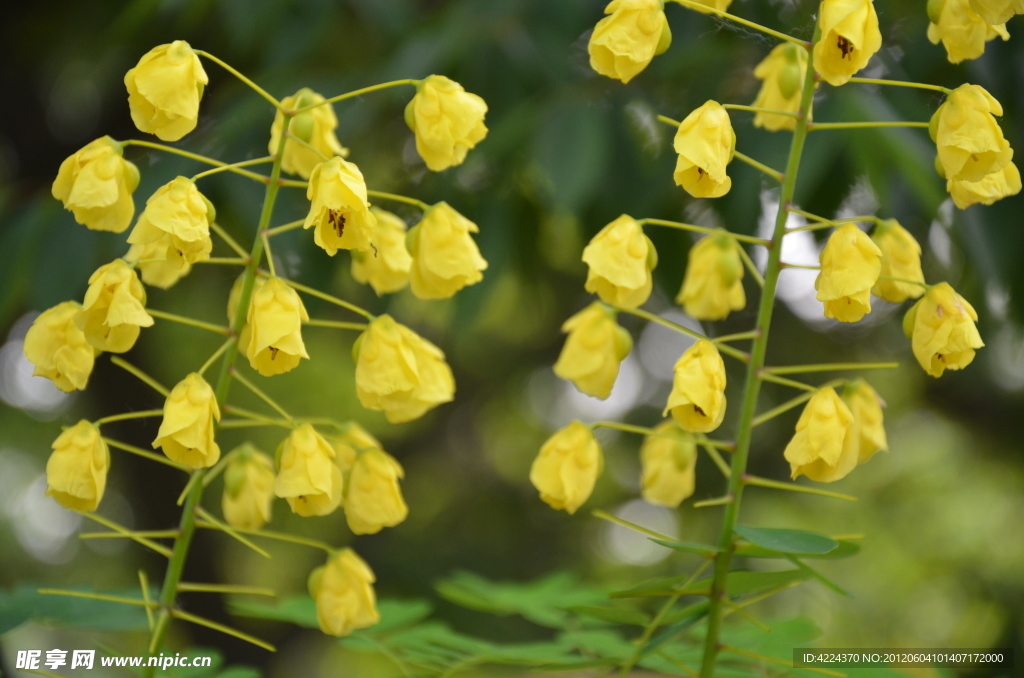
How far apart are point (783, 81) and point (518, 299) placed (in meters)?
2.62

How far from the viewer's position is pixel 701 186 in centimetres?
90

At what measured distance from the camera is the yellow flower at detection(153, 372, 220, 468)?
2.79 ft

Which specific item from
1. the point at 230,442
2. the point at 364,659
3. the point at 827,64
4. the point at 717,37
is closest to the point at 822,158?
the point at 717,37

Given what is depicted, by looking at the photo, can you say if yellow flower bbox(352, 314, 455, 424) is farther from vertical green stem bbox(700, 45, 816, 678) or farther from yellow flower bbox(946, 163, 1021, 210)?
yellow flower bbox(946, 163, 1021, 210)

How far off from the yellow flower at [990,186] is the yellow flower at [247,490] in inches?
35.9

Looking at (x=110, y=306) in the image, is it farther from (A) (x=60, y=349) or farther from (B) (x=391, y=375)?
(B) (x=391, y=375)

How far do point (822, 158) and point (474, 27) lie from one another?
0.79 metres

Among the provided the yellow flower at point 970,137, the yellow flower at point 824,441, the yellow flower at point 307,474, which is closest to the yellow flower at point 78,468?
the yellow flower at point 307,474

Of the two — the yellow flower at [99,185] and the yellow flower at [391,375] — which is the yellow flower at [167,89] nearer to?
the yellow flower at [99,185]

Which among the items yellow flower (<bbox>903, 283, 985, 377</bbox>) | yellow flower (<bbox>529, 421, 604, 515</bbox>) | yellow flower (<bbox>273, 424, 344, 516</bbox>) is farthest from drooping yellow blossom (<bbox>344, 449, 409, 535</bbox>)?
yellow flower (<bbox>903, 283, 985, 377</bbox>)

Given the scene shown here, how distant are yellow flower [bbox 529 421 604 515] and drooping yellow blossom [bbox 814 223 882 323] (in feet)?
→ 1.08

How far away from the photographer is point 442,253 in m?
1.00

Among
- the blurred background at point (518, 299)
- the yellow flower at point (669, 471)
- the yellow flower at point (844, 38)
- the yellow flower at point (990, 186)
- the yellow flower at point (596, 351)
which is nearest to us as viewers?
the yellow flower at point (844, 38)

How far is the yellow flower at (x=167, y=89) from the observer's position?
87cm
